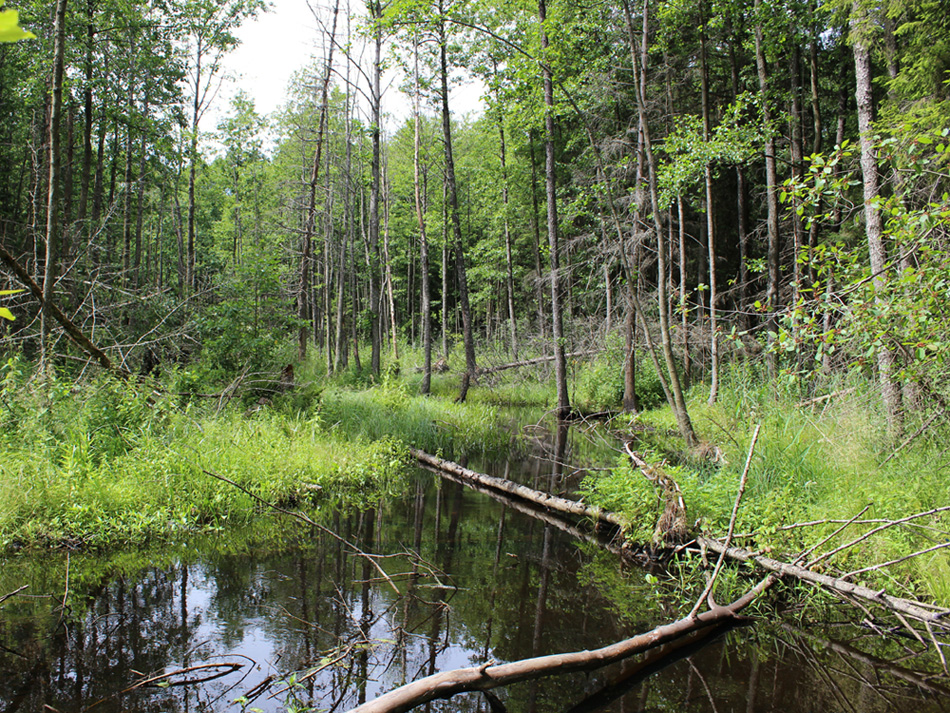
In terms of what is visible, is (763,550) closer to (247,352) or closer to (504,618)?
(504,618)

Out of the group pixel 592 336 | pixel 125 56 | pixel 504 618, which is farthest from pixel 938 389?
pixel 125 56

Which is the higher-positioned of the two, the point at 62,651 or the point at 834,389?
the point at 834,389

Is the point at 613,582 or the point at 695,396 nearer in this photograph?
the point at 613,582

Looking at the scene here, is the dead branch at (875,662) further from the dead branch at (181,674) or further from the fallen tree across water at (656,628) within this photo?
the dead branch at (181,674)

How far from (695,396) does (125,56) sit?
19.8m

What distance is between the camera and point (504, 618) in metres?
4.45

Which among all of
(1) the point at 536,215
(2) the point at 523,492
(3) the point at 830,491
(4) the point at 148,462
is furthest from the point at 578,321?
(4) the point at 148,462

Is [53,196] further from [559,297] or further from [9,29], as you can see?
[559,297]

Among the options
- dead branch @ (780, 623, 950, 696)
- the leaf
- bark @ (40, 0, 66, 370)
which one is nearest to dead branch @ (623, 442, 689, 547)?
dead branch @ (780, 623, 950, 696)

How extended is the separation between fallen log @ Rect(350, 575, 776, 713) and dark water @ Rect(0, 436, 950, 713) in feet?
0.83

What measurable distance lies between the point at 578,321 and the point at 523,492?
897cm

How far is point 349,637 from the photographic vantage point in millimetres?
4004

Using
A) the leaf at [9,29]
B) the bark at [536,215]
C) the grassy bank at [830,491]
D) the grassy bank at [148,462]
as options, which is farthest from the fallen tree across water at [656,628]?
the bark at [536,215]

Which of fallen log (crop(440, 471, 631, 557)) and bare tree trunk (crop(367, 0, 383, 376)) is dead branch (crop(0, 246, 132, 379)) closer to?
fallen log (crop(440, 471, 631, 557))
